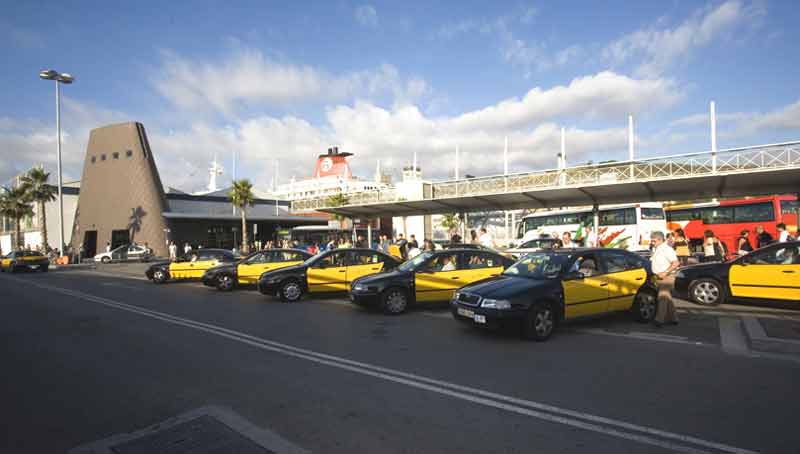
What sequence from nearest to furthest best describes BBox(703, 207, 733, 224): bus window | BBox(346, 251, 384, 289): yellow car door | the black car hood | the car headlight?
the car headlight, the black car hood, BBox(346, 251, 384, 289): yellow car door, BBox(703, 207, 733, 224): bus window

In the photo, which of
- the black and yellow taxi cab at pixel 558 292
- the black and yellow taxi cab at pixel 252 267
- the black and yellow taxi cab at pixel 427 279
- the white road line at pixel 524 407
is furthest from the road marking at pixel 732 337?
the black and yellow taxi cab at pixel 252 267

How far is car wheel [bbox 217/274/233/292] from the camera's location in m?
14.2

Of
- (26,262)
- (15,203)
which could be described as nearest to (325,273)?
(26,262)

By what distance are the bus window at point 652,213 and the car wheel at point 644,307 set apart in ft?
62.6

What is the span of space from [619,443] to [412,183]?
65.0 ft

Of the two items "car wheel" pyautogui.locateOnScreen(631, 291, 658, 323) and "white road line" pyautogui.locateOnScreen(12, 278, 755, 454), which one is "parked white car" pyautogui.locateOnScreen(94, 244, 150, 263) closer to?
"white road line" pyautogui.locateOnScreen(12, 278, 755, 454)

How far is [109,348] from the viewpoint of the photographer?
6641 mm

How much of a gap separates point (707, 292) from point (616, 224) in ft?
56.1

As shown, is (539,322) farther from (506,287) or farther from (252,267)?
(252,267)

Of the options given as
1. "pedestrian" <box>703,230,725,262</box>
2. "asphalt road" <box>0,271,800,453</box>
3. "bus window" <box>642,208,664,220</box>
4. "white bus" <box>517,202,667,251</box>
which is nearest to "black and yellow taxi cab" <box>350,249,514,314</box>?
"asphalt road" <box>0,271,800,453</box>

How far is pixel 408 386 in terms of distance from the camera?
476cm

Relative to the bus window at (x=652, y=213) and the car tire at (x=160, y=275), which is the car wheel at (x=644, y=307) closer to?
the car tire at (x=160, y=275)

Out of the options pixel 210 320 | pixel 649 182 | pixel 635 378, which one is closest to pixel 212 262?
pixel 210 320

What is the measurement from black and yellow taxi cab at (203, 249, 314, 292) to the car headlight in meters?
8.42
